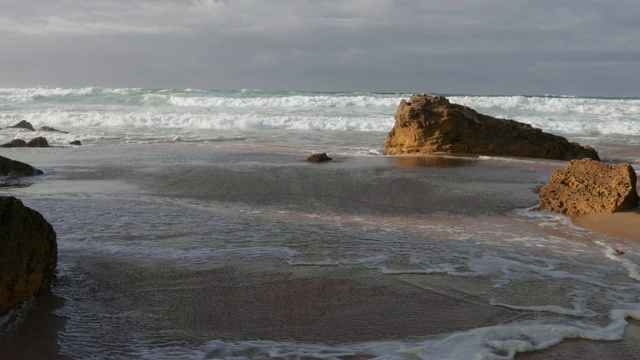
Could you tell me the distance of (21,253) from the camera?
3797mm

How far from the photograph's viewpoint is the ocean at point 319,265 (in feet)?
11.4

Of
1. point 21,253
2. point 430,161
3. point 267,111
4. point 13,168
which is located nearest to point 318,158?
point 430,161

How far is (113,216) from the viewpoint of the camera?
6453mm

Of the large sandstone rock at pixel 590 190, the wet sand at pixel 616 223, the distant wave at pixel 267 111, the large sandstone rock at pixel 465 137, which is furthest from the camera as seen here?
the distant wave at pixel 267 111

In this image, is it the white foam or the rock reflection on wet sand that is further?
the rock reflection on wet sand

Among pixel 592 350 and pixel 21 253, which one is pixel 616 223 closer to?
pixel 592 350

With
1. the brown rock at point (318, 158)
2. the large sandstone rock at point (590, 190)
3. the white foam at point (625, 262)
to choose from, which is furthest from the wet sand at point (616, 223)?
the brown rock at point (318, 158)

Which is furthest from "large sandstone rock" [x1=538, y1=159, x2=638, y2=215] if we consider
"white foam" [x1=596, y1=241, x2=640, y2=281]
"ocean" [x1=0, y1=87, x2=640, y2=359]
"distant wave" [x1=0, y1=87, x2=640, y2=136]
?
"distant wave" [x1=0, y1=87, x2=640, y2=136]

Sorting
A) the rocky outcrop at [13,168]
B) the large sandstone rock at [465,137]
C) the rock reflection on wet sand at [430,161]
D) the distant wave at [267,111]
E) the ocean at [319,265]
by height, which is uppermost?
the distant wave at [267,111]

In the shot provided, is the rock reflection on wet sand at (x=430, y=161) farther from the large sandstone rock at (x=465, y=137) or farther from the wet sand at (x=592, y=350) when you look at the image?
the wet sand at (x=592, y=350)

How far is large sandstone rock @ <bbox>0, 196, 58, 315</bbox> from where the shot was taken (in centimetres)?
362

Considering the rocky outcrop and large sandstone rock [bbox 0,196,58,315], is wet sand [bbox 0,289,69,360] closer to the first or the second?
large sandstone rock [bbox 0,196,58,315]

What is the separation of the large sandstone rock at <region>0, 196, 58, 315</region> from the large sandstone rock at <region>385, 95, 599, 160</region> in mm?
10895

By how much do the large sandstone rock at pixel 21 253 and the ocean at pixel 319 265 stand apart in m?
0.13
